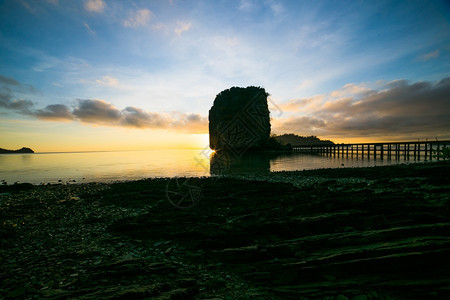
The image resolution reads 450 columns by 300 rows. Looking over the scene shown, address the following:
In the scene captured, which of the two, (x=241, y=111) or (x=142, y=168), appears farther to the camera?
(x=241, y=111)

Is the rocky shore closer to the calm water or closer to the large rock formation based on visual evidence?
the calm water

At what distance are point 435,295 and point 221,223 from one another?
206 inches

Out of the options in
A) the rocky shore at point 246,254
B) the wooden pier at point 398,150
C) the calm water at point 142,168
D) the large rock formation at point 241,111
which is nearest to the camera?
the rocky shore at point 246,254

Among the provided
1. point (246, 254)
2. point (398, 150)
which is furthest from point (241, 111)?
point (246, 254)

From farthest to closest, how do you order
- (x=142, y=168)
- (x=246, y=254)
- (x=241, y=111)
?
(x=241, y=111) → (x=142, y=168) → (x=246, y=254)

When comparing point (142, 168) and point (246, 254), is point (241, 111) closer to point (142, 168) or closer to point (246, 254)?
point (142, 168)

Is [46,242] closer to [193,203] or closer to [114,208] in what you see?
[114,208]

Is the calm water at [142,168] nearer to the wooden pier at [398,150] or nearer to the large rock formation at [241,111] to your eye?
the wooden pier at [398,150]

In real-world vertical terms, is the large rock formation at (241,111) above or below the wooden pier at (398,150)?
above

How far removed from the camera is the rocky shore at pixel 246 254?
3.51 meters

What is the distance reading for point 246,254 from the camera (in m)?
4.69

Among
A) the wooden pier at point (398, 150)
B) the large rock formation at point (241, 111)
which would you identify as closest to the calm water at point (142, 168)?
the wooden pier at point (398, 150)

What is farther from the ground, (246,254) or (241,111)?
(241,111)

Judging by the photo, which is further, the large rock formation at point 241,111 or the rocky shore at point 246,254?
the large rock formation at point 241,111
